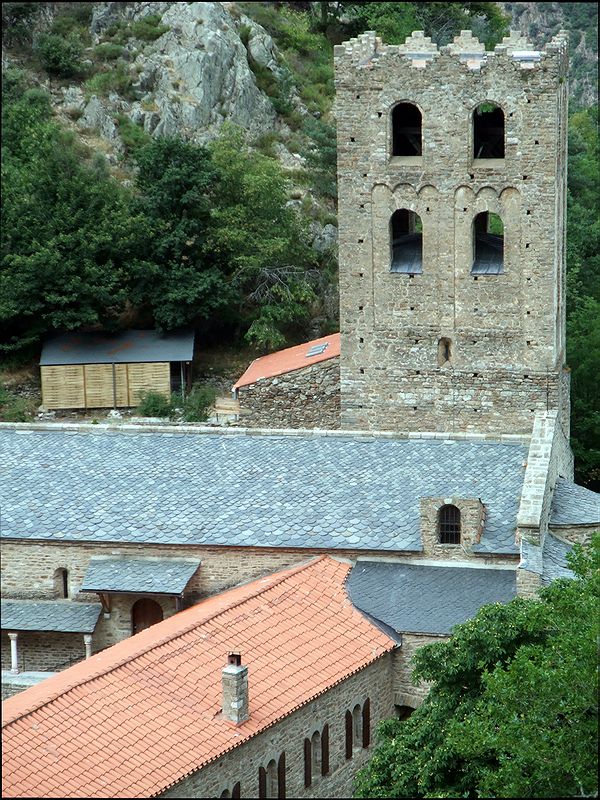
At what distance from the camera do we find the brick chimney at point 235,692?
32469 mm

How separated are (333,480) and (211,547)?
3.56 m

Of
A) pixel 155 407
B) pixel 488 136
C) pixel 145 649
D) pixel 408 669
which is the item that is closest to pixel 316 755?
pixel 408 669

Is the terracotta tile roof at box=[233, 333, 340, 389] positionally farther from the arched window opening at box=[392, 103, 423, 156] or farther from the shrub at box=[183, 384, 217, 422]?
the arched window opening at box=[392, 103, 423, 156]

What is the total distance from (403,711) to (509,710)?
8.12m

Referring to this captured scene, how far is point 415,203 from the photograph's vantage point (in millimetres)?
50625

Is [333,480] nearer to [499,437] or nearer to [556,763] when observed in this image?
[499,437]

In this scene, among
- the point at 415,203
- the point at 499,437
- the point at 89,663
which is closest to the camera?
the point at 89,663

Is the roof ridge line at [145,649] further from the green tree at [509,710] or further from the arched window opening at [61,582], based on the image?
the green tree at [509,710]

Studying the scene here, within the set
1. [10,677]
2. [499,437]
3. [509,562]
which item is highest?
[499,437]

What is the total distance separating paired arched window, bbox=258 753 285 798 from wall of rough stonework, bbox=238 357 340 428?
2100 cm

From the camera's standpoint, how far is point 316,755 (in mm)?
35125

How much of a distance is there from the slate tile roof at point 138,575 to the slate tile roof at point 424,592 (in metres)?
3.83

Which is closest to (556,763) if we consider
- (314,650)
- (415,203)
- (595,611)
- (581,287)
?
(595,611)

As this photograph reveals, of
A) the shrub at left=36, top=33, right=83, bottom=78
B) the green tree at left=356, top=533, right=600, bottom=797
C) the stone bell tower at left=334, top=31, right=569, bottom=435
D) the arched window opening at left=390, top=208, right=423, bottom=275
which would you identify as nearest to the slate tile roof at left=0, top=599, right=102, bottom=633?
the green tree at left=356, top=533, right=600, bottom=797
